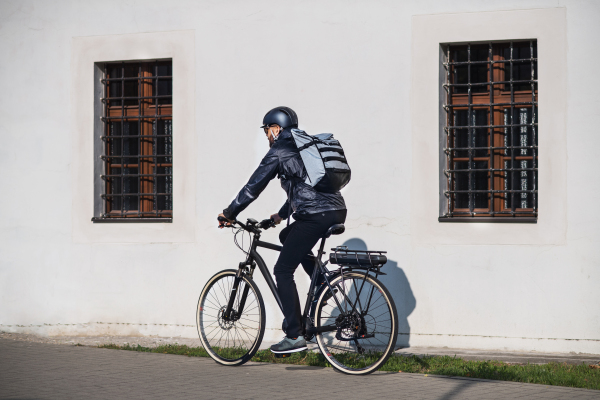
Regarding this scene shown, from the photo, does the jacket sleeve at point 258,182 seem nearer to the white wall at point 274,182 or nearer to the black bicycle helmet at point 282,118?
the black bicycle helmet at point 282,118

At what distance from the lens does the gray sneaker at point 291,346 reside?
18.5 ft

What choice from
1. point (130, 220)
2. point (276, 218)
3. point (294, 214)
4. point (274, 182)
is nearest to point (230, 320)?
point (276, 218)

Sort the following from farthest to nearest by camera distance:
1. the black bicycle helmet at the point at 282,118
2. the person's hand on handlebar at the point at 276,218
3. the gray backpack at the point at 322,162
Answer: the person's hand on handlebar at the point at 276,218 → the black bicycle helmet at the point at 282,118 → the gray backpack at the point at 322,162

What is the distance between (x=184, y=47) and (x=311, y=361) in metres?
3.84

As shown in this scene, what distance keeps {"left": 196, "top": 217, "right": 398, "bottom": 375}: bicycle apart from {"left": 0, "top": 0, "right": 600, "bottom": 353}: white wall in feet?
4.95

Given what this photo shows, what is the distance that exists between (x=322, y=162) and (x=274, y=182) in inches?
88.2

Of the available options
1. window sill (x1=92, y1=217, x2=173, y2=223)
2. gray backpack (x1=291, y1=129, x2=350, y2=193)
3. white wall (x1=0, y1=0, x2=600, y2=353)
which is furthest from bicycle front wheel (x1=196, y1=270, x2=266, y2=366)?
window sill (x1=92, y1=217, x2=173, y2=223)

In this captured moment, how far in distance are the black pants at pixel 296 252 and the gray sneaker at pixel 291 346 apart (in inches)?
1.7

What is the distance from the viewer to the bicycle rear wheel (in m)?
5.36

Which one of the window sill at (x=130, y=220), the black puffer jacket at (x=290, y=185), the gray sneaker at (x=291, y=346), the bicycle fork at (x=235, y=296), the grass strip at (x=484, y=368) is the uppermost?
the black puffer jacket at (x=290, y=185)

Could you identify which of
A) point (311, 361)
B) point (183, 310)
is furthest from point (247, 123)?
point (311, 361)

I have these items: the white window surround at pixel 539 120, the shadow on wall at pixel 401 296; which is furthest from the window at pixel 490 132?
the shadow on wall at pixel 401 296

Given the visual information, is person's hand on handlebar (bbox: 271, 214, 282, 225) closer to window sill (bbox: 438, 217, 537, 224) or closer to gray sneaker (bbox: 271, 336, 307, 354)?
gray sneaker (bbox: 271, 336, 307, 354)

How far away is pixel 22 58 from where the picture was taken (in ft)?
27.8
